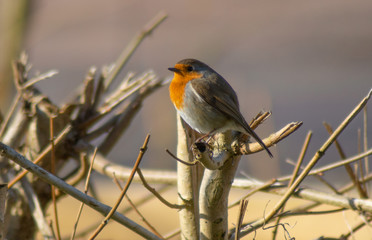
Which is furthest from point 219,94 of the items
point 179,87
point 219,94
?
point 179,87

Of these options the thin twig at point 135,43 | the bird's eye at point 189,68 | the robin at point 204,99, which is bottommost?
the robin at point 204,99

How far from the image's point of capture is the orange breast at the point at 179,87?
2112 mm

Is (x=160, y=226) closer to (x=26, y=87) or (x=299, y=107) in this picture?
(x=26, y=87)

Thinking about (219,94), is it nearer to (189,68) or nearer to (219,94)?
(219,94)

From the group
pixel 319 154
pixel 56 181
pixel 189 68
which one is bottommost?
pixel 56 181

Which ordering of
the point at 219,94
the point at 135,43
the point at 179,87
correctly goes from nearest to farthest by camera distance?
the point at 219,94, the point at 179,87, the point at 135,43

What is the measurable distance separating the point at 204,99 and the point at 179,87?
13 cm

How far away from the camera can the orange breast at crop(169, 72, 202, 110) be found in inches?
83.2

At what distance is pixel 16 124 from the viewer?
2.34m

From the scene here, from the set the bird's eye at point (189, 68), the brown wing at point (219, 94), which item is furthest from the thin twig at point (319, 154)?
the bird's eye at point (189, 68)

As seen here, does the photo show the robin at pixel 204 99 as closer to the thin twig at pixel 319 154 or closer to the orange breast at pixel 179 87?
the orange breast at pixel 179 87

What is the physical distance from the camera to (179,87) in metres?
2.21

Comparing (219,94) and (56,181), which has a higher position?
(219,94)

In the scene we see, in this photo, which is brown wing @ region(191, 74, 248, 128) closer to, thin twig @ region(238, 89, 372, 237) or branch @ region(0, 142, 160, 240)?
thin twig @ region(238, 89, 372, 237)
